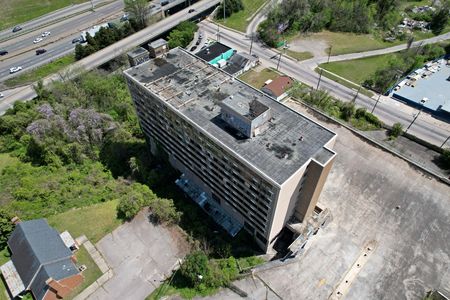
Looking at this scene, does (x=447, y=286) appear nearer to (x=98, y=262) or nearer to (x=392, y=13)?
(x=98, y=262)

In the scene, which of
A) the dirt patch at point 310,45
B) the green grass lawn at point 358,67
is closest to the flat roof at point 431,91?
the green grass lawn at point 358,67

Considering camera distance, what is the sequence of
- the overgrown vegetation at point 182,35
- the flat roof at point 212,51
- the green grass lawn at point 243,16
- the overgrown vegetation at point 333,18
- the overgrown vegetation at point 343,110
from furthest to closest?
the green grass lawn at point 243,16 → the overgrown vegetation at point 333,18 → the overgrown vegetation at point 182,35 → the flat roof at point 212,51 → the overgrown vegetation at point 343,110

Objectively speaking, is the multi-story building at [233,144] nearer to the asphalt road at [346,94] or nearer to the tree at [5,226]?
the tree at [5,226]

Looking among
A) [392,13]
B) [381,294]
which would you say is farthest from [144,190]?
[392,13]

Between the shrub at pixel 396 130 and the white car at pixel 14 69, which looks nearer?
the shrub at pixel 396 130

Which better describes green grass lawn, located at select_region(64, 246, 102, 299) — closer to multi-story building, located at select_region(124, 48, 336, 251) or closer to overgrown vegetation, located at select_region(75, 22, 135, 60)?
multi-story building, located at select_region(124, 48, 336, 251)

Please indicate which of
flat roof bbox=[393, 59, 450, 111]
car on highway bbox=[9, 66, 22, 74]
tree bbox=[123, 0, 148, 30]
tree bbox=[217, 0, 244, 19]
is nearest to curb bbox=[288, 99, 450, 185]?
flat roof bbox=[393, 59, 450, 111]

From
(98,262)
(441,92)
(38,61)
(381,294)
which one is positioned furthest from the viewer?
(38,61)
